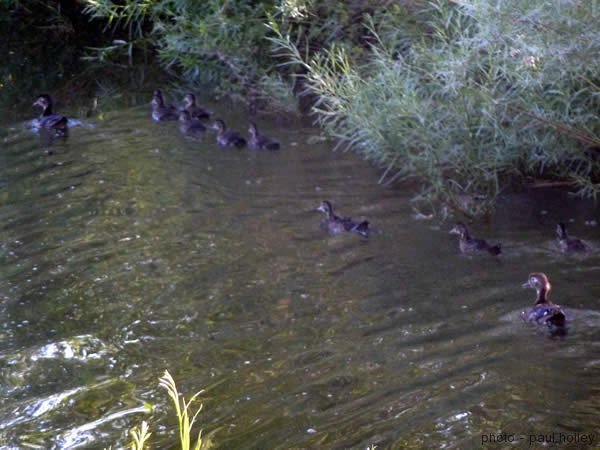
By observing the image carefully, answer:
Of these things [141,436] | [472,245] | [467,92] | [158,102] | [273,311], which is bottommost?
[273,311]

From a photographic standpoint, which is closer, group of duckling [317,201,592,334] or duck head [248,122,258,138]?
group of duckling [317,201,592,334]

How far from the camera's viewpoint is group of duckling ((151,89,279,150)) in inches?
494

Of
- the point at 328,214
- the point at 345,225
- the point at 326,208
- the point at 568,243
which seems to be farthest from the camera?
the point at 326,208

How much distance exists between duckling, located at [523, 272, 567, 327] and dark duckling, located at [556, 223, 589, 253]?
3.37 ft

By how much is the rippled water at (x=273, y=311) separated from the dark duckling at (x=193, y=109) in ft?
6.00

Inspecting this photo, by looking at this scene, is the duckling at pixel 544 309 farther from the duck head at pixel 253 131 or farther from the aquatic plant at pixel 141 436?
the duck head at pixel 253 131

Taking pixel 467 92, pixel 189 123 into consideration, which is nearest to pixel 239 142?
pixel 189 123

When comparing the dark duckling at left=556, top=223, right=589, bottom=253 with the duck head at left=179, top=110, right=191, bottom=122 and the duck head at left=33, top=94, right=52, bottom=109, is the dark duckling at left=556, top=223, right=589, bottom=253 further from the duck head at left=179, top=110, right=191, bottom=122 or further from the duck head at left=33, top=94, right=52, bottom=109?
the duck head at left=33, top=94, right=52, bottom=109

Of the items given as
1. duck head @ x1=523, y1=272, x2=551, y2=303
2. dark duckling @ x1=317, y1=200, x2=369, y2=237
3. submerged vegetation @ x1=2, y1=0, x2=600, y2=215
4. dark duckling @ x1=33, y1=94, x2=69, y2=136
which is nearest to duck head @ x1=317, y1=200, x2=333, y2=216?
dark duckling @ x1=317, y1=200, x2=369, y2=237

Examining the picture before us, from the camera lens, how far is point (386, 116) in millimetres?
9719

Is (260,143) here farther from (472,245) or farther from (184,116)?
(472,245)

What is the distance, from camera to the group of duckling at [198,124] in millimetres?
12539

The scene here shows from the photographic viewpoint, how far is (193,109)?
14.0 metres

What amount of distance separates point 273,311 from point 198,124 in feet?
18.7
